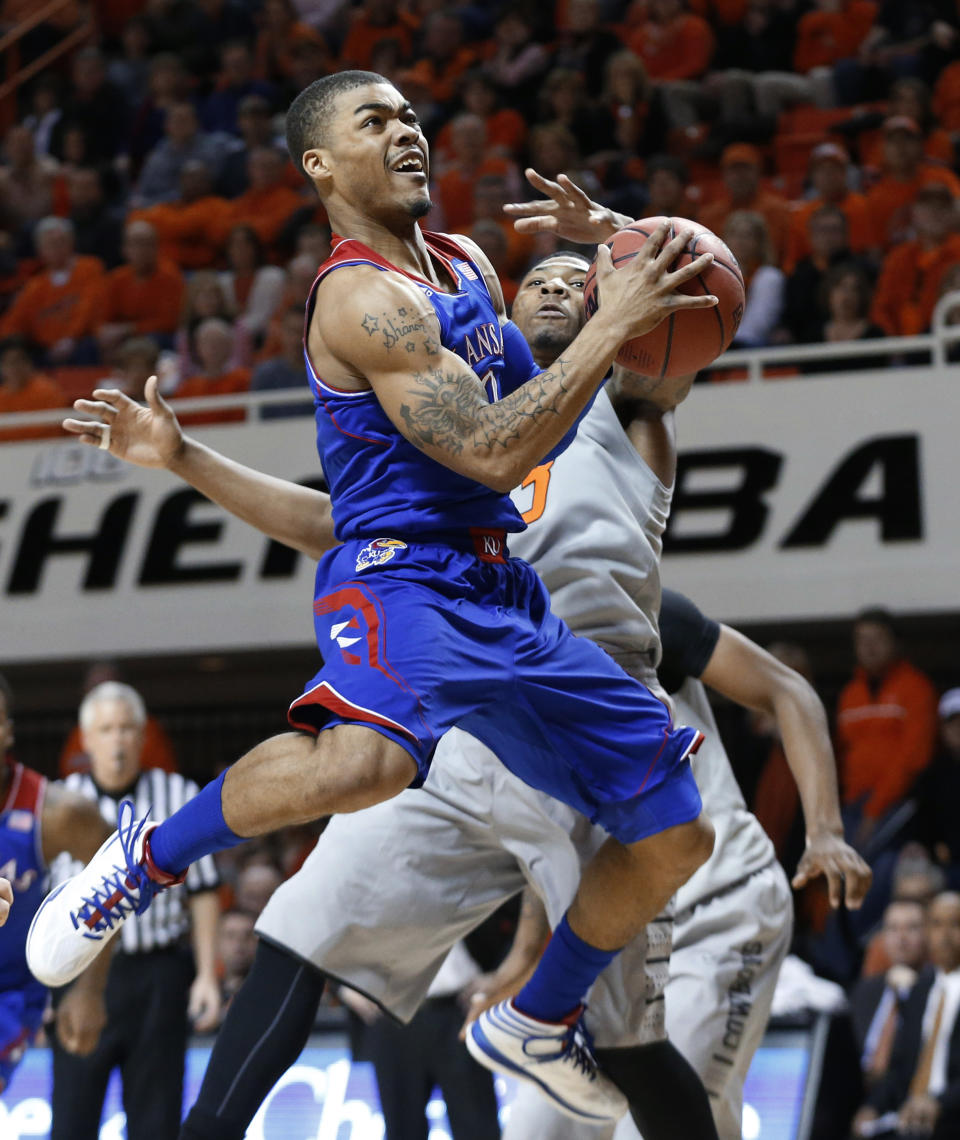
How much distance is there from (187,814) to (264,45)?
10.9 m

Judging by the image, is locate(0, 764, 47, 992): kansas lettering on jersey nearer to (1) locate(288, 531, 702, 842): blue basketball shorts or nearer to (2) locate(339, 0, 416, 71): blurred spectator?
(1) locate(288, 531, 702, 842): blue basketball shorts

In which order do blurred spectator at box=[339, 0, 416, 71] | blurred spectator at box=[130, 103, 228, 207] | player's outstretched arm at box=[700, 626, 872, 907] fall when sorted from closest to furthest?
player's outstretched arm at box=[700, 626, 872, 907], blurred spectator at box=[130, 103, 228, 207], blurred spectator at box=[339, 0, 416, 71]

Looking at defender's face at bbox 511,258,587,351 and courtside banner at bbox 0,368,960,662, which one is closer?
defender's face at bbox 511,258,587,351

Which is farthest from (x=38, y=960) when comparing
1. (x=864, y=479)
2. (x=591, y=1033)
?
(x=864, y=479)

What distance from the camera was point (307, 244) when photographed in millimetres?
10906

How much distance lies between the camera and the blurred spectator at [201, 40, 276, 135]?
516 inches

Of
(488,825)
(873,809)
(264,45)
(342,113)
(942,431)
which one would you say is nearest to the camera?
(342,113)

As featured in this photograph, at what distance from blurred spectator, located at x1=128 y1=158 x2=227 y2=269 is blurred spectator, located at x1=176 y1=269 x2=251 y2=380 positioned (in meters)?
0.91

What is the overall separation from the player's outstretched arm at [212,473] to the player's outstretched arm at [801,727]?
1022 millimetres

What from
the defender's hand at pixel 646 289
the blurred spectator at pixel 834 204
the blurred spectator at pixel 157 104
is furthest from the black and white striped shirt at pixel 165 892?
the blurred spectator at pixel 157 104

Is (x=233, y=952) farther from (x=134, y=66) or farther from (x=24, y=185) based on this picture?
(x=134, y=66)

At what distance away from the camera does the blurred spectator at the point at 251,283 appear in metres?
11.0

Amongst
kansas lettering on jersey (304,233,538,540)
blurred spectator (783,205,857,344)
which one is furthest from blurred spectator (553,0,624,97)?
kansas lettering on jersey (304,233,538,540)

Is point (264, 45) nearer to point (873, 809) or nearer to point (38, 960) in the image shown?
point (873, 809)
